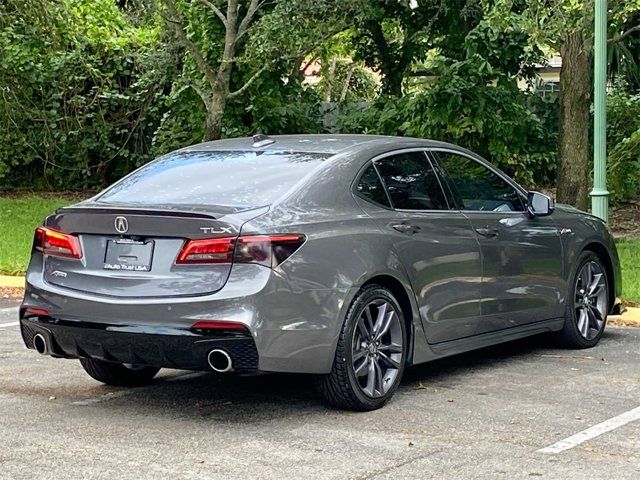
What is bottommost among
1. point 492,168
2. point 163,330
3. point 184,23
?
point 163,330

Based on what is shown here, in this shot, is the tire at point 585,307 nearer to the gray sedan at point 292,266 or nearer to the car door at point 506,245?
the car door at point 506,245

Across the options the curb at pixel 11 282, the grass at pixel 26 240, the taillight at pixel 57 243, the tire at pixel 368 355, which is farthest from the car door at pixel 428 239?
the curb at pixel 11 282

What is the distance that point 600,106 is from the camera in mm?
10992

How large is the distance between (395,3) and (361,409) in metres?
13.2

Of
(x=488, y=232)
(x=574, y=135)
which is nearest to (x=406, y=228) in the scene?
(x=488, y=232)

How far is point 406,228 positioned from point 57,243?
2034 millimetres

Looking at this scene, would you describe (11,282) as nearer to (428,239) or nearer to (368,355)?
(428,239)

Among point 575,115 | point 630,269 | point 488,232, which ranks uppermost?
point 575,115

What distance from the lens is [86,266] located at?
6.36 meters

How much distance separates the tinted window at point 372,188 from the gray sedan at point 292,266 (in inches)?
0.5

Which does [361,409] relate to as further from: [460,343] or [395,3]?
[395,3]

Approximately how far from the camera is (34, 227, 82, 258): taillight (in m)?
6.43

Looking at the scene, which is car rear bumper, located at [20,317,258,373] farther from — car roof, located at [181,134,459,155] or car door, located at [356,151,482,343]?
car roof, located at [181,134,459,155]

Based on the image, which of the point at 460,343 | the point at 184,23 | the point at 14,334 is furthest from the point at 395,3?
the point at 460,343
